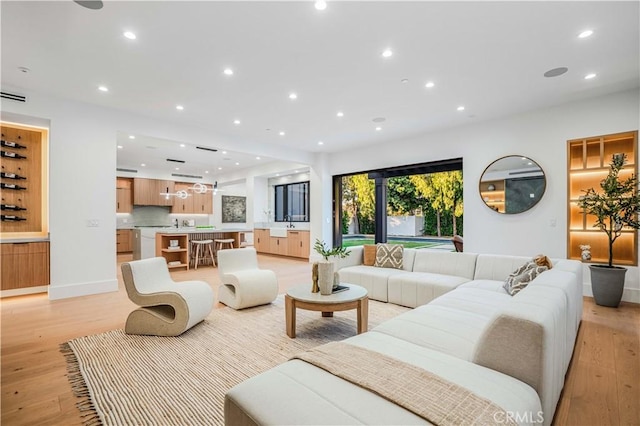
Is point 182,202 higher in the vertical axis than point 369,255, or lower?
higher

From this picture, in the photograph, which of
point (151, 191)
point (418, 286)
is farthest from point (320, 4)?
point (151, 191)

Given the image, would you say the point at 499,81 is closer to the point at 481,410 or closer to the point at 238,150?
the point at 481,410

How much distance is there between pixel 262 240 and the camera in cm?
1012

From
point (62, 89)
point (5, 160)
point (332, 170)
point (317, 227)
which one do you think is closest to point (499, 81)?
point (332, 170)

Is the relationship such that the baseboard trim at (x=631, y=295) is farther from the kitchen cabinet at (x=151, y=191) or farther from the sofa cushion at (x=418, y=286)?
the kitchen cabinet at (x=151, y=191)

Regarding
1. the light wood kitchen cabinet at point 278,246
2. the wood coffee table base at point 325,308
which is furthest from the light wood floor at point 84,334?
the light wood kitchen cabinet at point 278,246

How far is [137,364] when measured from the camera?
2.43 metres

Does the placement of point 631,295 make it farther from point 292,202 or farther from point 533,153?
point 292,202

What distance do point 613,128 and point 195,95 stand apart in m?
5.96

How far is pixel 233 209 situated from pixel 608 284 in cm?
1089

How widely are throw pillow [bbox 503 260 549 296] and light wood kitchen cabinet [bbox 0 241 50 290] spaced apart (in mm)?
6183

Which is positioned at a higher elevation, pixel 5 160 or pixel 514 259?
pixel 5 160

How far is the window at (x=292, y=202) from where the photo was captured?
10.2 m

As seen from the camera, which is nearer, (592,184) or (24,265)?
(24,265)
